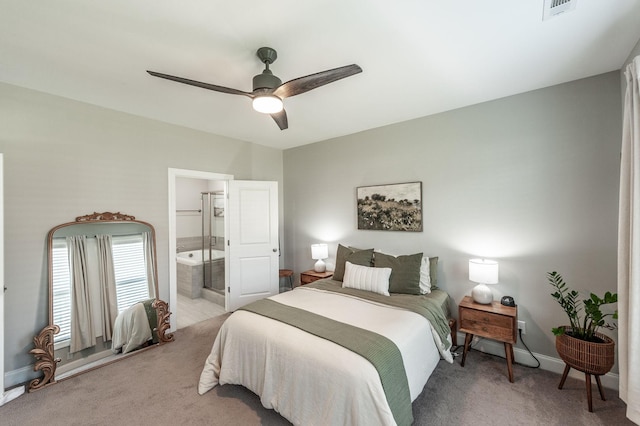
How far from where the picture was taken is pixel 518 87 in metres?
2.44

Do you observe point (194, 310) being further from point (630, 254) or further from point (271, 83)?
point (630, 254)

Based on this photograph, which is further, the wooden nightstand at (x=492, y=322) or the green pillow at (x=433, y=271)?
the green pillow at (x=433, y=271)

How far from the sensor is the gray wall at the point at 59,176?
2.30 meters

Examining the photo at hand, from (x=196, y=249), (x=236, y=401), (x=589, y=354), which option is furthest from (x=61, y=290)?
(x=589, y=354)

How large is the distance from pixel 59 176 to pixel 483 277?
4303 mm

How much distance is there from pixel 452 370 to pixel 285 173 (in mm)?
3734

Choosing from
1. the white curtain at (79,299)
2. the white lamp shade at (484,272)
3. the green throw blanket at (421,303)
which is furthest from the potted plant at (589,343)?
the white curtain at (79,299)

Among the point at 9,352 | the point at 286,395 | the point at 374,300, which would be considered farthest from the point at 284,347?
the point at 9,352

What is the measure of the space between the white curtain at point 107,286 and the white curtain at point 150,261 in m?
0.33

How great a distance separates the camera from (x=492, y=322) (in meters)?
2.32

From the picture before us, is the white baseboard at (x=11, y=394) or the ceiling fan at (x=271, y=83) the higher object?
the ceiling fan at (x=271, y=83)

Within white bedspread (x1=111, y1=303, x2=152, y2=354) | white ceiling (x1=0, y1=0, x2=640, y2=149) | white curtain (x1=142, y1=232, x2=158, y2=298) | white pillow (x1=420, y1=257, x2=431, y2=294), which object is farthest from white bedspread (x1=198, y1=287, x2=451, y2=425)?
white ceiling (x1=0, y1=0, x2=640, y2=149)

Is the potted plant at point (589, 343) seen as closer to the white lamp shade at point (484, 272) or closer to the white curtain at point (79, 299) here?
the white lamp shade at point (484, 272)

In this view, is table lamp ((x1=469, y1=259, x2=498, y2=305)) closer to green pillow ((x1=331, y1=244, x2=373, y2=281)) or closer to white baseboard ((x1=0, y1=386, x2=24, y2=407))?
Result: green pillow ((x1=331, y1=244, x2=373, y2=281))
